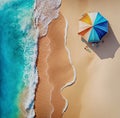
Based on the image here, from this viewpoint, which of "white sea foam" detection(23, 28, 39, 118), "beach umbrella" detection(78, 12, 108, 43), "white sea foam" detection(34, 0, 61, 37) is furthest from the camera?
"white sea foam" detection(34, 0, 61, 37)

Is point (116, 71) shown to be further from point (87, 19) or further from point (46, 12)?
point (46, 12)

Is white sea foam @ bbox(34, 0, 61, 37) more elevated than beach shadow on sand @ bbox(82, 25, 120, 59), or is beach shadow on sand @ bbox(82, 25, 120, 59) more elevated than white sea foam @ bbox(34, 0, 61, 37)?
white sea foam @ bbox(34, 0, 61, 37)

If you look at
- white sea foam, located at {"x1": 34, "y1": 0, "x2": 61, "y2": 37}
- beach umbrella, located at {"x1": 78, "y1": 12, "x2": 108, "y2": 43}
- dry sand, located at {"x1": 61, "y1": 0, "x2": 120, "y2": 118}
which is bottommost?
dry sand, located at {"x1": 61, "y1": 0, "x2": 120, "y2": 118}

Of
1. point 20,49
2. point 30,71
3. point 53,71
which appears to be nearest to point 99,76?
point 53,71

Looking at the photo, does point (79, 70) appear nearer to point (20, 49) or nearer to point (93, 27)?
point (93, 27)

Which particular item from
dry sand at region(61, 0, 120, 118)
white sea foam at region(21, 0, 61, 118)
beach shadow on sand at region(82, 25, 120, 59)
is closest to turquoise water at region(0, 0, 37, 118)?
white sea foam at region(21, 0, 61, 118)

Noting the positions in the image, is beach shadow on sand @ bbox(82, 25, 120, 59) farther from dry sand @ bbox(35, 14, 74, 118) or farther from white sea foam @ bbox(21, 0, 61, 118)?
white sea foam @ bbox(21, 0, 61, 118)

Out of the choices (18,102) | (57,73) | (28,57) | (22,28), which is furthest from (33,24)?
(18,102)
